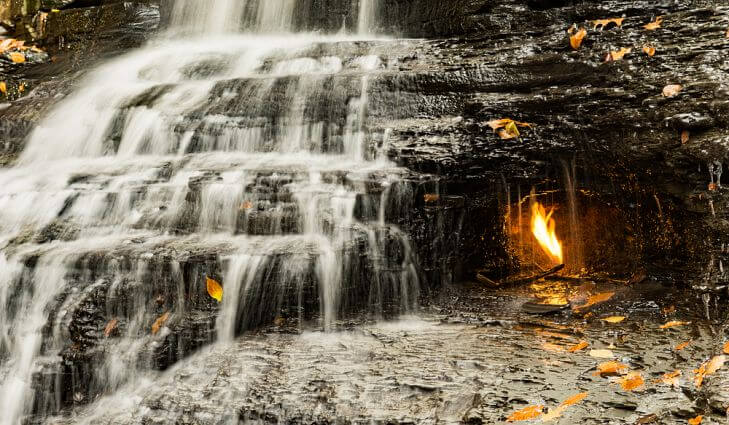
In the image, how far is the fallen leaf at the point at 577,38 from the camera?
17.8 ft

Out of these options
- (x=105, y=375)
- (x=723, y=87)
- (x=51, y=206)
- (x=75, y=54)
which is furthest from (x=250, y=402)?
(x=75, y=54)

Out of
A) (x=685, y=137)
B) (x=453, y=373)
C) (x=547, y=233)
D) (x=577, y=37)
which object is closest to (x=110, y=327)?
(x=453, y=373)

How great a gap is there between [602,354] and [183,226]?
345 centimetres

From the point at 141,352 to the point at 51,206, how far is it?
2250mm

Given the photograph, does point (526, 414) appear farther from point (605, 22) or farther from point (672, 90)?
point (605, 22)

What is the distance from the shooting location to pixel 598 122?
482 cm

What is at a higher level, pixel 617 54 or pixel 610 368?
pixel 617 54

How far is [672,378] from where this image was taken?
2.94 m

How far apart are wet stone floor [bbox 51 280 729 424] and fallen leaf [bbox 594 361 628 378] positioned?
29 mm

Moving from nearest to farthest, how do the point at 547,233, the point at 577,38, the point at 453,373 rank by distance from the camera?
the point at 453,373 → the point at 577,38 → the point at 547,233

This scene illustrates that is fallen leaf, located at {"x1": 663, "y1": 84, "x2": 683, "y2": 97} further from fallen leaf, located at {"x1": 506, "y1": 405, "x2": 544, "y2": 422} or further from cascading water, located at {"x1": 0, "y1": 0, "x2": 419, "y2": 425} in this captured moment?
fallen leaf, located at {"x1": 506, "y1": 405, "x2": 544, "y2": 422}

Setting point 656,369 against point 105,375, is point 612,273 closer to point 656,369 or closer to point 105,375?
point 656,369

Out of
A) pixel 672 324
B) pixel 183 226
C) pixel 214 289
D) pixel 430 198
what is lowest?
pixel 672 324

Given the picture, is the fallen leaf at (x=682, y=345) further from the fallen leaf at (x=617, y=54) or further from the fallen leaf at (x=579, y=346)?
the fallen leaf at (x=617, y=54)
